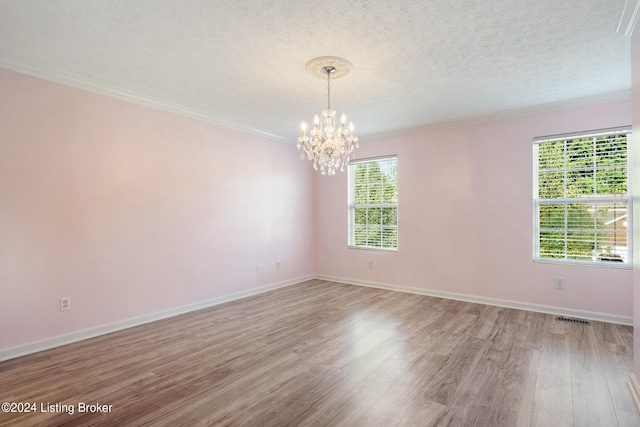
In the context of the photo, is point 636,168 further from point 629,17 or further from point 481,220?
point 481,220

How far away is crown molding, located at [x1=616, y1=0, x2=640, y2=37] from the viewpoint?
2002 millimetres

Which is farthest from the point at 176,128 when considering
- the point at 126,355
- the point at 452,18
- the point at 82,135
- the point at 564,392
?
the point at 564,392

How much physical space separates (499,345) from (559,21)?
→ 2725 mm

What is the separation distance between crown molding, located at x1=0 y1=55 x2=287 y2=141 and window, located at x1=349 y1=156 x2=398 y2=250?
2234 millimetres

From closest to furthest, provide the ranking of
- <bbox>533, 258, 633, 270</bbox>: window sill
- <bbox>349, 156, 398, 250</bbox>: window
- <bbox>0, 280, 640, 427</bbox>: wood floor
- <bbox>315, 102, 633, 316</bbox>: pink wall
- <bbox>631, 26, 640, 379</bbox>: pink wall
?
<bbox>0, 280, 640, 427</bbox>: wood floor, <bbox>631, 26, 640, 379</bbox>: pink wall, <bbox>533, 258, 633, 270</bbox>: window sill, <bbox>315, 102, 633, 316</bbox>: pink wall, <bbox>349, 156, 398, 250</bbox>: window

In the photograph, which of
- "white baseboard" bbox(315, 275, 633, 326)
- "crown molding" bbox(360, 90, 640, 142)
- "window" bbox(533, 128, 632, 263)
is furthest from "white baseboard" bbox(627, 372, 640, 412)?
"crown molding" bbox(360, 90, 640, 142)

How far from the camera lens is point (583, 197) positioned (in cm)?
380

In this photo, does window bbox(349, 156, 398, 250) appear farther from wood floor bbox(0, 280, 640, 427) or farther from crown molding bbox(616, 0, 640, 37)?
crown molding bbox(616, 0, 640, 37)

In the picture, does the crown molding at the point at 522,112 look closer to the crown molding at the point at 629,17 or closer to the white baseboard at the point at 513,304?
the crown molding at the point at 629,17

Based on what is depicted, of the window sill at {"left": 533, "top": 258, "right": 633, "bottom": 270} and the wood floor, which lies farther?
the window sill at {"left": 533, "top": 258, "right": 633, "bottom": 270}

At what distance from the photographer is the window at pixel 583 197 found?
362cm

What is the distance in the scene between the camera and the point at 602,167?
3701mm

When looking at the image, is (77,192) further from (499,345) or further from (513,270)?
(513,270)

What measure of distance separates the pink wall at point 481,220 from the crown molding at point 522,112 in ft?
0.20
